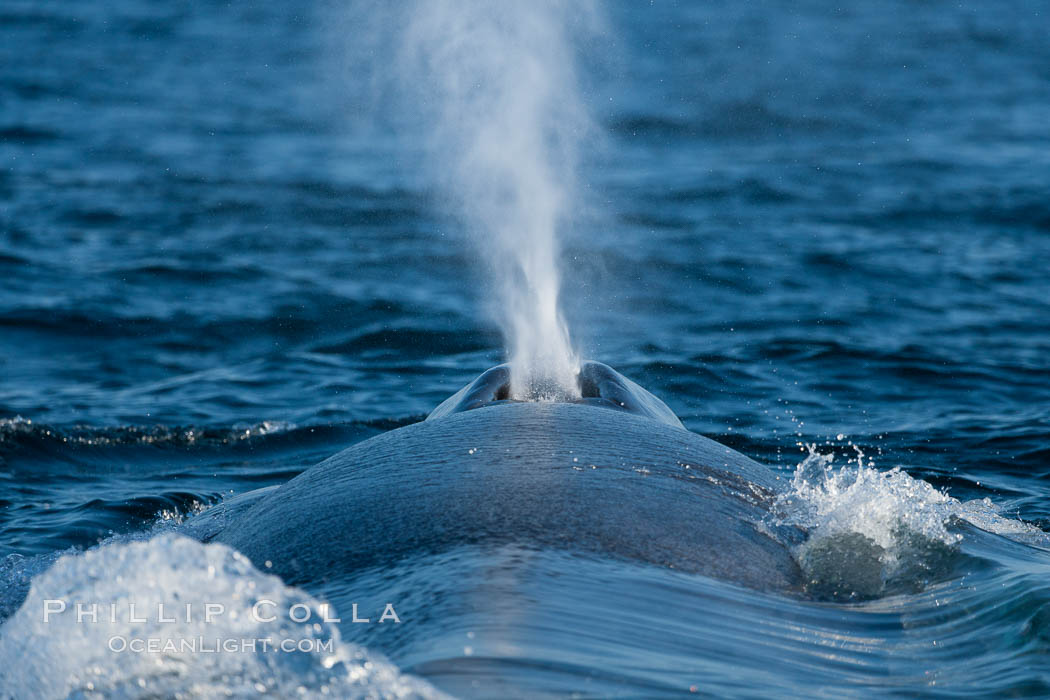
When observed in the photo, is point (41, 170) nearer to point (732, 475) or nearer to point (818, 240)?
point (818, 240)

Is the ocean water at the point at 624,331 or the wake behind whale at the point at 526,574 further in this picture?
the ocean water at the point at 624,331

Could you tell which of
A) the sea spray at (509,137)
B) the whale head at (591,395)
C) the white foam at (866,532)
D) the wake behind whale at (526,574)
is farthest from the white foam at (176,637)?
the sea spray at (509,137)

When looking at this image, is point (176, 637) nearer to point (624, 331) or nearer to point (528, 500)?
point (528, 500)

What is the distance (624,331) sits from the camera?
13.3 m

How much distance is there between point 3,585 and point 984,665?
454cm

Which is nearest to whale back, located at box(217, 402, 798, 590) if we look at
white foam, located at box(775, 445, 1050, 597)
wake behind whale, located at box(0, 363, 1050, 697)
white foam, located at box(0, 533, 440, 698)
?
wake behind whale, located at box(0, 363, 1050, 697)

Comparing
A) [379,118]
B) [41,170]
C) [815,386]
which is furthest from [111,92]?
[815,386]

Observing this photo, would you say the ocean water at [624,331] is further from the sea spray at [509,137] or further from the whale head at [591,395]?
the whale head at [591,395]

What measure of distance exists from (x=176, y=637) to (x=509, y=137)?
12.6 m

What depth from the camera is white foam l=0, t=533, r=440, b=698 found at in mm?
3348

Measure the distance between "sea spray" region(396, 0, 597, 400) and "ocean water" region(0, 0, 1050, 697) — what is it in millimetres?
585

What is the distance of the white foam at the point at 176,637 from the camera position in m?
3.35

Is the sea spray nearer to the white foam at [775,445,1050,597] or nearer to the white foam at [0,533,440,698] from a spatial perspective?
the white foam at [775,445,1050,597]

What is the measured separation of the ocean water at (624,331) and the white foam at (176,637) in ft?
0.04
